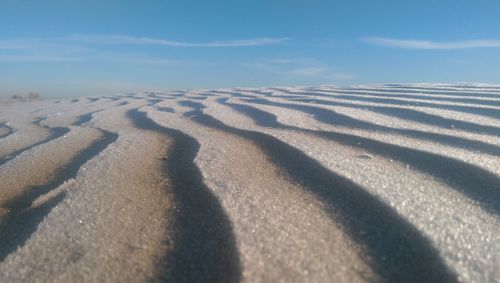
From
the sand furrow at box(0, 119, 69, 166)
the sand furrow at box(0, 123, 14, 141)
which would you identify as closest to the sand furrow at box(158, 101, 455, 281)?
the sand furrow at box(0, 119, 69, 166)

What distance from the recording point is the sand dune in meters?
0.93

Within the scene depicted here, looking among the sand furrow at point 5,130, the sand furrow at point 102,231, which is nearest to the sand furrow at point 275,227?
the sand furrow at point 102,231

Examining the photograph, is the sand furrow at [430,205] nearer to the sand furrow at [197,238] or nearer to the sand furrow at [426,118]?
the sand furrow at [197,238]

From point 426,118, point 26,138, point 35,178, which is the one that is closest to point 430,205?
point 35,178

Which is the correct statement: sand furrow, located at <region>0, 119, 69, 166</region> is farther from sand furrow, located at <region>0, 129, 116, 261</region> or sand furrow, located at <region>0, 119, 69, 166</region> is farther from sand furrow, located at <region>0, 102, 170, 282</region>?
sand furrow, located at <region>0, 102, 170, 282</region>

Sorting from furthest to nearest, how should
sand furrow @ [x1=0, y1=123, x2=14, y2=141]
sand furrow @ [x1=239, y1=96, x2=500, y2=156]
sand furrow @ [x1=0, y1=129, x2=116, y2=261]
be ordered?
1. sand furrow @ [x1=0, y1=123, x2=14, y2=141]
2. sand furrow @ [x1=239, y1=96, x2=500, y2=156]
3. sand furrow @ [x1=0, y1=129, x2=116, y2=261]

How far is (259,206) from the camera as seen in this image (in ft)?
4.01

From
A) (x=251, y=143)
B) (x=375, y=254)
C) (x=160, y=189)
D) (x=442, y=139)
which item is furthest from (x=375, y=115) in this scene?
(x=375, y=254)

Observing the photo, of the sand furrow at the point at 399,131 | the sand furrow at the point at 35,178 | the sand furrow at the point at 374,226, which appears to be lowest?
the sand furrow at the point at 35,178

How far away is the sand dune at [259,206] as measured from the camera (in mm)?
929

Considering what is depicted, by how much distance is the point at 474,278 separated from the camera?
857 millimetres

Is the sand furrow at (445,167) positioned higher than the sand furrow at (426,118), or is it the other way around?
the sand furrow at (426,118)

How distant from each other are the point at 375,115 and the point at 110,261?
2.32 metres

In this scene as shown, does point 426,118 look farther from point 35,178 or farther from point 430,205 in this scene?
point 35,178
